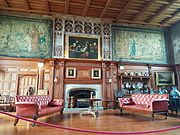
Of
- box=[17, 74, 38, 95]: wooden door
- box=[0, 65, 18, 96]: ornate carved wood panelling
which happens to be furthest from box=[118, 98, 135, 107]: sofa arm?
box=[0, 65, 18, 96]: ornate carved wood panelling

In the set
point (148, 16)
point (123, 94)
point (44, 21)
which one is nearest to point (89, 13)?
point (44, 21)

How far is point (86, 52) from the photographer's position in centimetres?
943

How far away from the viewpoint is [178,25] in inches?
406

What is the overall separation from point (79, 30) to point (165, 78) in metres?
6.51

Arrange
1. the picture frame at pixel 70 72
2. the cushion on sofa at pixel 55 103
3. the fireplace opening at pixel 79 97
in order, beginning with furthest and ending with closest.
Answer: the fireplace opening at pixel 79 97
the picture frame at pixel 70 72
the cushion on sofa at pixel 55 103

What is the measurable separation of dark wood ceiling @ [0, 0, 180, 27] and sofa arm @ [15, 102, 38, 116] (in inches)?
235

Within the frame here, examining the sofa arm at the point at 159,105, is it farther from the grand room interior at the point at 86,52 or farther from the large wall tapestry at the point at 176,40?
the large wall tapestry at the point at 176,40

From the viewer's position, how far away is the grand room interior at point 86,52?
8.41 metres

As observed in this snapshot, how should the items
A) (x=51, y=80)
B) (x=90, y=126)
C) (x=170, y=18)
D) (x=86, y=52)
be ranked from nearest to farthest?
(x=90, y=126) → (x=51, y=80) → (x=86, y=52) → (x=170, y=18)

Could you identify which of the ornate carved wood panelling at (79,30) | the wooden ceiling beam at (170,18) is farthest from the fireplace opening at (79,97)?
the wooden ceiling beam at (170,18)

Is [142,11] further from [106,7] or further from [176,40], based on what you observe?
[176,40]

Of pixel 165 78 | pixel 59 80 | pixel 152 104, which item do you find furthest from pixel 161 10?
pixel 59 80

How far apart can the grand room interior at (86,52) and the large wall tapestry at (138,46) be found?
0.07 meters

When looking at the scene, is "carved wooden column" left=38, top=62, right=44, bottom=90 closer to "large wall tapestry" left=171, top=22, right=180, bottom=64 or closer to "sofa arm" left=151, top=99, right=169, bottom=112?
"sofa arm" left=151, top=99, right=169, bottom=112
